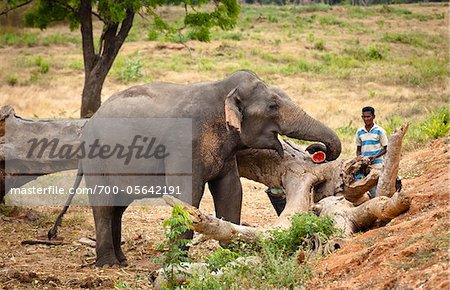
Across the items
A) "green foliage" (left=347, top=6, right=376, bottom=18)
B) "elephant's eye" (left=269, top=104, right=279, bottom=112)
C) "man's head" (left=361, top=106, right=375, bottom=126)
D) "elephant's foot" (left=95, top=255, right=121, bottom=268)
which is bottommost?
"green foliage" (left=347, top=6, right=376, bottom=18)

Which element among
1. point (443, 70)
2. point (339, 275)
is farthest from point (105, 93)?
point (339, 275)

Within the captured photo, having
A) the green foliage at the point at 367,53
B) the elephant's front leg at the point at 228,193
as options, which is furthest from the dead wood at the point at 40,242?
the green foliage at the point at 367,53

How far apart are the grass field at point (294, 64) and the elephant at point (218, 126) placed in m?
→ 5.85

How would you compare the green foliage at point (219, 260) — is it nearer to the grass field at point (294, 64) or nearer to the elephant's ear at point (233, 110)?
the elephant's ear at point (233, 110)

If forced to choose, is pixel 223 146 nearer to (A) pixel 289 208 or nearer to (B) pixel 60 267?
(A) pixel 289 208

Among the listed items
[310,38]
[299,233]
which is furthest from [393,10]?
[299,233]

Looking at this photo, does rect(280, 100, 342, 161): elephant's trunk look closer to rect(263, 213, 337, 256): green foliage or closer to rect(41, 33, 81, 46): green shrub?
rect(263, 213, 337, 256): green foliage

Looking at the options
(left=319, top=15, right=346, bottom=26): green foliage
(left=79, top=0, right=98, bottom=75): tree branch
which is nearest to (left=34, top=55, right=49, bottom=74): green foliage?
(left=79, top=0, right=98, bottom=75): tree branch

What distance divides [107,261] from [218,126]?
213 cm

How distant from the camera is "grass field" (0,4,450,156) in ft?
73.7

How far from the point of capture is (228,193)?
10.2 metres

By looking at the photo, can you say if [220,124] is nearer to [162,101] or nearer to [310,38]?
[162,101]

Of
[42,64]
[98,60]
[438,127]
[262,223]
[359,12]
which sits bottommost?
[359,12]

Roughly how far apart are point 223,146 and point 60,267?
2420mm
